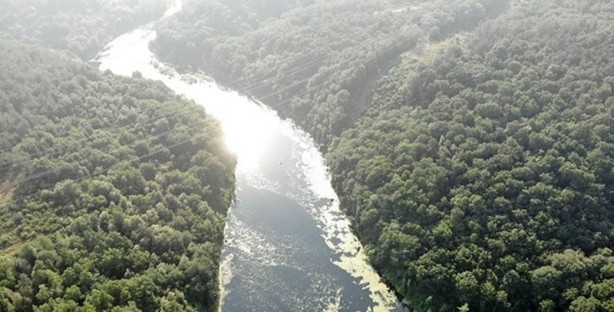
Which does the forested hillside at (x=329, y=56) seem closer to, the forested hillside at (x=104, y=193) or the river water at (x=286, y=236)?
the river water at (x=286, y=236)

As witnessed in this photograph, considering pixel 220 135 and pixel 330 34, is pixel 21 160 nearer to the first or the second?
pixel 220 135

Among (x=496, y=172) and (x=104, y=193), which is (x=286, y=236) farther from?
(x=496, y=172)

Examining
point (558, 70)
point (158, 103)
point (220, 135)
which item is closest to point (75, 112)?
point (158, 103)

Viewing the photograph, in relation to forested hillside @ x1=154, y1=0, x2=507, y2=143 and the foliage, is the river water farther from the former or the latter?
forested hillside @ x1=154, y1=0, x2=507, y2=143

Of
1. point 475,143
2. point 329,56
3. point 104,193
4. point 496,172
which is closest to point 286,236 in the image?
point 104,193

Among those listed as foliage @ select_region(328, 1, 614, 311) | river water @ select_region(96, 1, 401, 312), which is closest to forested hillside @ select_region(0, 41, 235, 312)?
river water @ select_region(96, 1, 401, 312)

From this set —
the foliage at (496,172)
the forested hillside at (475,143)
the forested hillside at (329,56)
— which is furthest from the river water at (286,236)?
the forested hillside at (329,56)
